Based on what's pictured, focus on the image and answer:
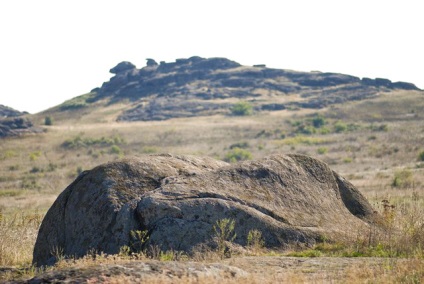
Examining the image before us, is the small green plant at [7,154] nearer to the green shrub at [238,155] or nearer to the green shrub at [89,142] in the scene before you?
the green shrub at [89,142]

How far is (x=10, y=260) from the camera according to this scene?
39.8ft

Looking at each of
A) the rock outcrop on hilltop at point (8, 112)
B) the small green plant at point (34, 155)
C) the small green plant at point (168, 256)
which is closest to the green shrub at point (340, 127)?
the small green plant at point (34, 155)

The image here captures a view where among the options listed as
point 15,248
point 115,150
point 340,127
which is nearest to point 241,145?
point 115,150

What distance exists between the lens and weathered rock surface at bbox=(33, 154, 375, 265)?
1082 centimetres

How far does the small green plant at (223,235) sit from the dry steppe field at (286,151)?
0.36m

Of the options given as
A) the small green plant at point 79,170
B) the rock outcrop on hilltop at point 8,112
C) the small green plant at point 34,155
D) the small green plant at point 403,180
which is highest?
the rock outcrop on hilltop at point 8,112

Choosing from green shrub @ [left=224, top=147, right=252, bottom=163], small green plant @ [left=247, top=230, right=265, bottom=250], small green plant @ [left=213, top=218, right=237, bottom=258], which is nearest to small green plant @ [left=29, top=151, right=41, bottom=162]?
green shrub @ [left=224, top=147, right=252, bottom=163]

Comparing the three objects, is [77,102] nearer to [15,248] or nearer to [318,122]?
[318,122]

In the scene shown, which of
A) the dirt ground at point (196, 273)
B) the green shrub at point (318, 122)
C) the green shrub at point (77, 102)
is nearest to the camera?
the dirt ground at point (196, 273)

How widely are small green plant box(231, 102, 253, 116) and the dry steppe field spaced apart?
12.6 feet

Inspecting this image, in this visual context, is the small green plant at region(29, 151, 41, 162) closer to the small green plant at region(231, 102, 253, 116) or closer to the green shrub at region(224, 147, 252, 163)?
the green shrub at region(224, 147, 252, 163)

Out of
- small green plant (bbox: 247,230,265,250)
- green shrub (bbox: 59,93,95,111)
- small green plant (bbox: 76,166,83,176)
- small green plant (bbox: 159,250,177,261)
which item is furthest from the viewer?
green shrub (bbox: 59,93,95,111)

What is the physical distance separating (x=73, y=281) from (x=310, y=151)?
5052 centimetres

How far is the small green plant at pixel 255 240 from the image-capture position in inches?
413
